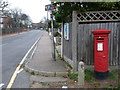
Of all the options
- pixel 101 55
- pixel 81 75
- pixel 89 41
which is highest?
pixel 89 41

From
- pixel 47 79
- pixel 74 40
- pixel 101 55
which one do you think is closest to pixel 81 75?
pixel 101 55

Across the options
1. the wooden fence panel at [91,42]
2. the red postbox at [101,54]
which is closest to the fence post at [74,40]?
the wooden fence panel at [91,42]

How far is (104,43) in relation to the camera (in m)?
5.95

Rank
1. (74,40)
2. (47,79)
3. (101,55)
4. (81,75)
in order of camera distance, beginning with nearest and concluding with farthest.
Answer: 1. (81,75)
2. (101,55)
3. (47,79)
4. (74,40)

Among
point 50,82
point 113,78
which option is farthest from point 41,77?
point 113,78

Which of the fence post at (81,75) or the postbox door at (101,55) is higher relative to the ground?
the postbox door at (101,55)

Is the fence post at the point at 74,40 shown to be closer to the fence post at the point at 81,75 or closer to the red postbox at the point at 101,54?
the red postbox at the point at 101,54

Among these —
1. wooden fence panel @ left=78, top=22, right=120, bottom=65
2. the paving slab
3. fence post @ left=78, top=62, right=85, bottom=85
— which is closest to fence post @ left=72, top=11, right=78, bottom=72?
wooden fence panel @ left=78, top=22, right=120, bottom=65

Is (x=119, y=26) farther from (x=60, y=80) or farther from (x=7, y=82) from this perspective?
(x=7, y=82)

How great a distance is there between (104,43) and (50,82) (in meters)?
2.22

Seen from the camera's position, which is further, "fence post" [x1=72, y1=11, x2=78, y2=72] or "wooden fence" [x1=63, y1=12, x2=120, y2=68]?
"wooden fence" [x1=63, y1=12, x2=120, y2=68]

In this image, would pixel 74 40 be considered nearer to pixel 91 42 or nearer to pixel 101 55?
pixel 91 42

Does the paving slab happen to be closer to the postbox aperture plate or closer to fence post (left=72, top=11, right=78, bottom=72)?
fence post (left=72, top=11, right=78, bottom=72)

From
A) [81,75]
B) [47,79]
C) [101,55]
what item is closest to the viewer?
[81,75]
